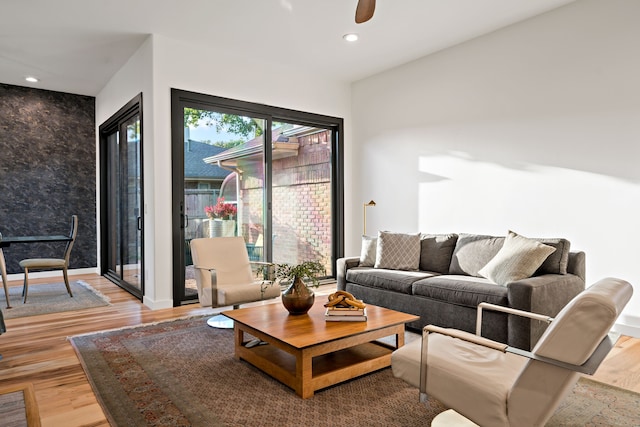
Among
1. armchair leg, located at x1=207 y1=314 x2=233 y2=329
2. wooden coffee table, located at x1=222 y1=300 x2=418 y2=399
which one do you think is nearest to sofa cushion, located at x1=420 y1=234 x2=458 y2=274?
wooden coffee table, located at x1=222 y1=300 x2=418 y2=399

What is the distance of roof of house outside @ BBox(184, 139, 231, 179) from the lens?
4848 millimetres

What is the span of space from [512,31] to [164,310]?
4601 millimetres

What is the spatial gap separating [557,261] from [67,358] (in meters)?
3.83

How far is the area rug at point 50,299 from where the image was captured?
4484mm

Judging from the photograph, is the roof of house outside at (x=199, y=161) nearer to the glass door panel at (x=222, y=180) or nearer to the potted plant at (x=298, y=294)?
the glass door panel at (x=222, y=180)

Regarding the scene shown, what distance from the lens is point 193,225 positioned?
492 cm

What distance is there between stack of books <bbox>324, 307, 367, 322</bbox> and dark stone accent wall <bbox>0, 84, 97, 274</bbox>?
18.5 ft

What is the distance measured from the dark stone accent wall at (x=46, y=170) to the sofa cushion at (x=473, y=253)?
580cm

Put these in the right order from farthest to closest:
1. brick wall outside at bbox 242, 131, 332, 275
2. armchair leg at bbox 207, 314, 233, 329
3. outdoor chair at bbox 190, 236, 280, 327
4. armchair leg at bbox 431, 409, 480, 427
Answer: brick wall outside at bbox 242, 131, 332, 275 → armchair leg at bbox 207, 314, 233, 329 → outdoor chair at bbox 190, 236, 280, 327 → armchair leg at bbox 431, 409, 480, 427

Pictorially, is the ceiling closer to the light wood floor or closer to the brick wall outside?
the brick wall outside

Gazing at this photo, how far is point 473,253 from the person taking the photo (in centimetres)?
398

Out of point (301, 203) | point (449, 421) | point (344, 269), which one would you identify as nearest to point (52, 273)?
point (301, 203)

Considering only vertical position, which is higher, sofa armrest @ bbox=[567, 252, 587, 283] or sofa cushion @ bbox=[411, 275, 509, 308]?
sofa armrest @ bbox=[567, 252, 587, 283]

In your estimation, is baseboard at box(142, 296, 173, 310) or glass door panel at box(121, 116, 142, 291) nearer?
baseboard at box(142, 296, 173, 310)
